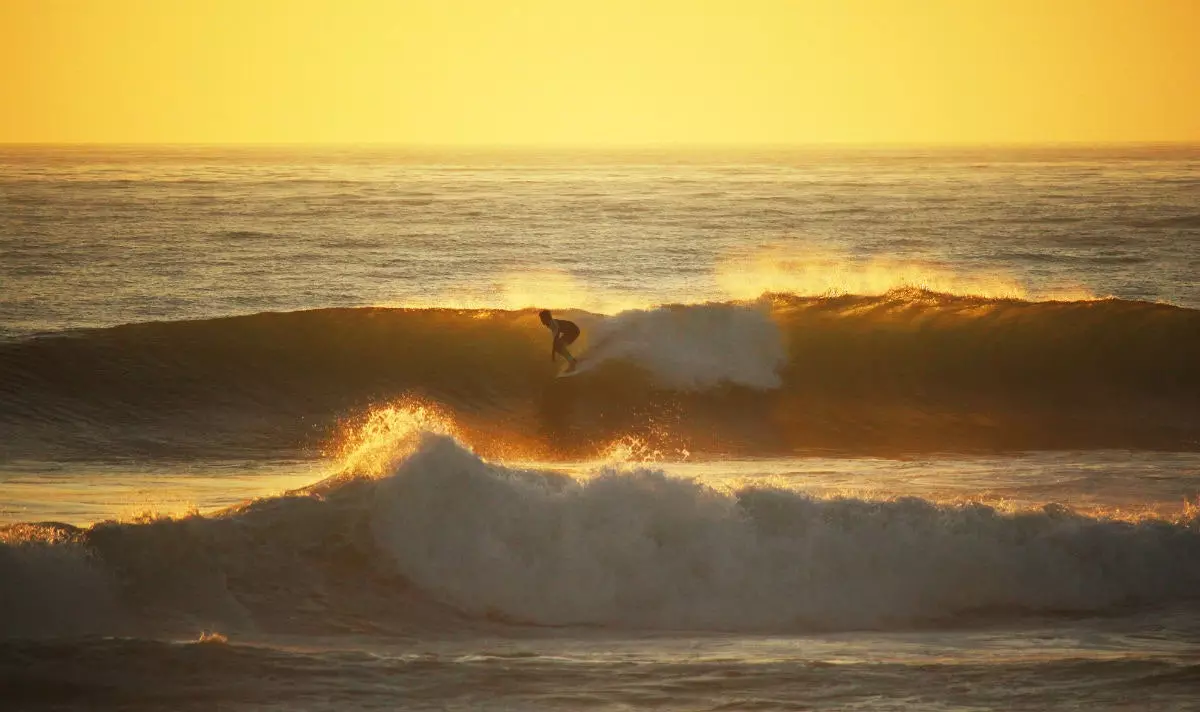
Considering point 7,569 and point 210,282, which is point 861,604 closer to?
point 7,569

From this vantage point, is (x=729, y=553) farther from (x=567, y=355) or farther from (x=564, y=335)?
(x=564, y=335)

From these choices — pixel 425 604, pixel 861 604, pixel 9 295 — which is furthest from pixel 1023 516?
pixel 9 295

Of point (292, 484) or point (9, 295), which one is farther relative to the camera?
point (9, 295)

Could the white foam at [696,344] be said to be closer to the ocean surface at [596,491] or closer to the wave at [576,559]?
the ocean surface at [596,491]

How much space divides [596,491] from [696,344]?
975 cm

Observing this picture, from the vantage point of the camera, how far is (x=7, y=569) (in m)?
9.97

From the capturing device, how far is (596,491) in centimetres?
1144

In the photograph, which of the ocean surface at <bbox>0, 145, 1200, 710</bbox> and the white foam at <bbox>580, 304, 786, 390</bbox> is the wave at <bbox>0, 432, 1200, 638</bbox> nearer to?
the ocean surface at <bbox>0, 145, 1200, 710</bbox>

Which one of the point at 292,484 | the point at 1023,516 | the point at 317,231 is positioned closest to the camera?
the point at 1023,516

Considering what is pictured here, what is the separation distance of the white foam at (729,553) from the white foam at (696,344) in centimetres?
895

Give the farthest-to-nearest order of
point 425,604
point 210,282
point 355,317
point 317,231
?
point 317,231, point 210,282, point 355,317, point 425,604

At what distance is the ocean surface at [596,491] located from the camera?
914 centimetres

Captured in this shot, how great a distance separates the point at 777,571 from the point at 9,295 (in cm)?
2516

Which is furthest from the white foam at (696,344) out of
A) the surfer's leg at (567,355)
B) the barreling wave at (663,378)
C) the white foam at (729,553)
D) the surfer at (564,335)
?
the white foam at (729,553)
